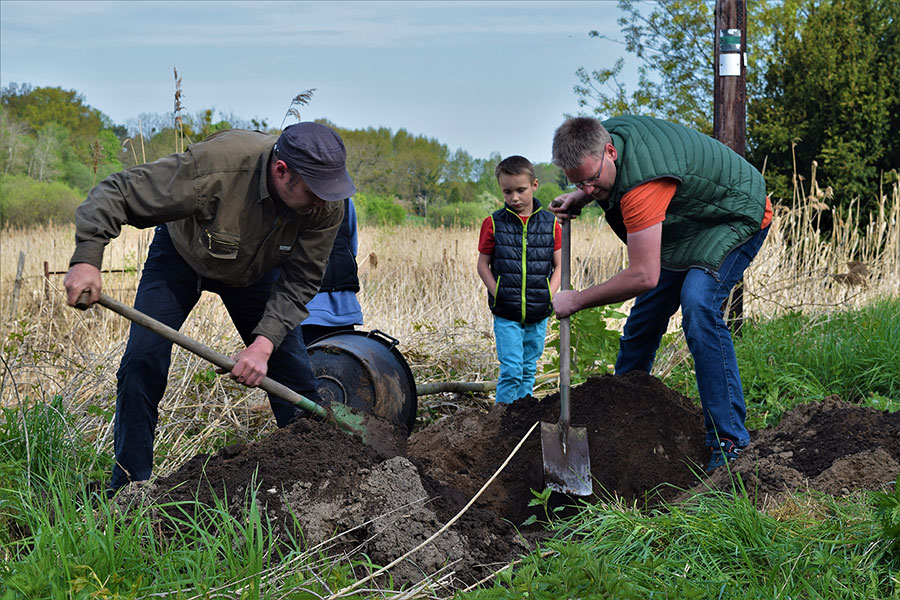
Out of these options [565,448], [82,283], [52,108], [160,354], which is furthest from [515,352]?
[52,108]

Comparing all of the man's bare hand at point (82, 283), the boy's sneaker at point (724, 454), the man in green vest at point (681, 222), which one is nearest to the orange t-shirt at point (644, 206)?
the man in green vest at point (681, 222)

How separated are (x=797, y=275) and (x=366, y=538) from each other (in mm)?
5301

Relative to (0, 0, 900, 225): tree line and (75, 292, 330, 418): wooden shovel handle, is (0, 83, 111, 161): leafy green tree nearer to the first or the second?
(0, 0, 900, 225): tree line

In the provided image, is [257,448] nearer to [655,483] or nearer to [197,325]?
[655,483]

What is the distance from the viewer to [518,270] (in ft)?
16.2

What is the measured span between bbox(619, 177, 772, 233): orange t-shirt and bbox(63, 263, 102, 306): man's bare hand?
2190 mm

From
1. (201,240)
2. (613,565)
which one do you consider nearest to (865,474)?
(613,565)

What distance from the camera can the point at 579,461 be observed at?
3.60m

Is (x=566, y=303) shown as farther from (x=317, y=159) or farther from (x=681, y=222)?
(x=317, y=159)

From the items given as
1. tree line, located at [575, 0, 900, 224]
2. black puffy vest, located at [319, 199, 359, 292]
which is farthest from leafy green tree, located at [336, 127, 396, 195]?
black puffy vest, located at [319, 199, 359, 292]

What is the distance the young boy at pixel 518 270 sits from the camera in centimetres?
489

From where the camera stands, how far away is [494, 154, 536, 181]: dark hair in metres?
4.89

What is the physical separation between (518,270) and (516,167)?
0.64 meters

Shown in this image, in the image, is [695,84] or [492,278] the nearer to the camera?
[492,278]
